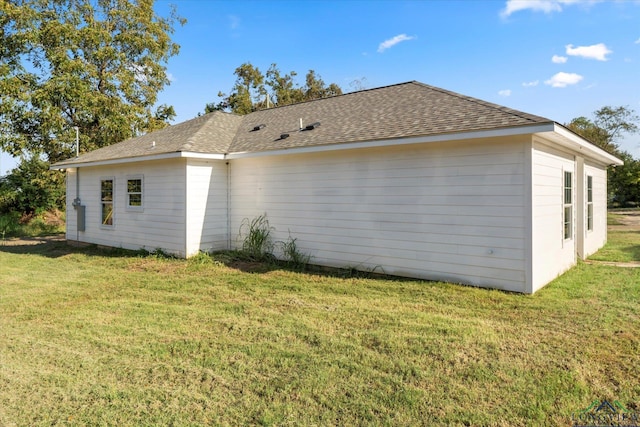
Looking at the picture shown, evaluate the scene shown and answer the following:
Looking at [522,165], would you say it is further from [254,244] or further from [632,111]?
[632,111]

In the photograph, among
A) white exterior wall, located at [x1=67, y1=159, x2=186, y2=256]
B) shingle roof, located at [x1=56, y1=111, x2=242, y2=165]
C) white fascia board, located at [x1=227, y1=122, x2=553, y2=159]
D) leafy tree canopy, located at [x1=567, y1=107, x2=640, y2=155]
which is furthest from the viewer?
leafy tree canopy, located at [x1=567, y1=107, x2=640, y2=155]

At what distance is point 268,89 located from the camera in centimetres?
3188

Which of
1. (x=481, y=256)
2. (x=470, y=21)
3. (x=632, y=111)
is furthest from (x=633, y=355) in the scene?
(x=632, y=111)

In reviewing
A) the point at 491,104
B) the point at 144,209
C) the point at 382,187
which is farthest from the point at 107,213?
the point at 491,104

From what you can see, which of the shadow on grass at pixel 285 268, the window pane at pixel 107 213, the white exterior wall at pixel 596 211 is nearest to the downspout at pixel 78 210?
the window pane at pixel 107 213

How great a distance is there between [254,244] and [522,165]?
5862 millimetres

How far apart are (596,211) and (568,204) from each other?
3.71 m

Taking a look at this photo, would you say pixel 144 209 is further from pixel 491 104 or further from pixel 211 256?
pixel 491 104

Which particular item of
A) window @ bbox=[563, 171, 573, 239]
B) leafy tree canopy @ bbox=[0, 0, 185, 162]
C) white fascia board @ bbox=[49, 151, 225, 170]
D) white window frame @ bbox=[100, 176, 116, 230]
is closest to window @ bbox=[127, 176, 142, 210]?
white fascia board @ bbox=[49, 151, 225, 170]

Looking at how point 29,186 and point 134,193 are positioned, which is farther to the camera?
point 29,186

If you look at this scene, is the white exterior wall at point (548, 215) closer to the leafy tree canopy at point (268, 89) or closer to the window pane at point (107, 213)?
the window pane at point (107, 213)

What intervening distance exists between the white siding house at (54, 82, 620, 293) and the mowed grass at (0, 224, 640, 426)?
0.82 m

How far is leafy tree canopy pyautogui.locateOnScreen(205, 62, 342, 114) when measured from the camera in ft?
101

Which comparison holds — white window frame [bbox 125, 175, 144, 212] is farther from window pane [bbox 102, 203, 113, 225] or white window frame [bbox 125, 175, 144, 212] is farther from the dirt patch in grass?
the dirt patch in grass
